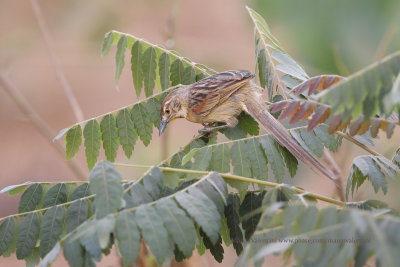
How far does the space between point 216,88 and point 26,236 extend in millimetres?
2458

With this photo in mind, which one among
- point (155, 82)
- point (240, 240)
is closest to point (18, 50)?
point (155, 82)

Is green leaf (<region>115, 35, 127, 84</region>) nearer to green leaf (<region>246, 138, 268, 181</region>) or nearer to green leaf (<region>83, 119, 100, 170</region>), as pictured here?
green leaf (<region>83, 119, 100, 170</region>)

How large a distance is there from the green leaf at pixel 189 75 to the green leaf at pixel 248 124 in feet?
1.98

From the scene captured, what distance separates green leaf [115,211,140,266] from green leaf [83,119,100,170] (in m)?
1.29

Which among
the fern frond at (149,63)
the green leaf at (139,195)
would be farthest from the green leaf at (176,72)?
the green leaf at (139,195)

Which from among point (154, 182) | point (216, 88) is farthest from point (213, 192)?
point (216, 88)

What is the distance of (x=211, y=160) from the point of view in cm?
356

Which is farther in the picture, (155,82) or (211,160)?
(155,82)

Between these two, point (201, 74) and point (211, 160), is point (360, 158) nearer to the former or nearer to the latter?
point (211, 160)

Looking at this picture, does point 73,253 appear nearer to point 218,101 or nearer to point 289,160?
point 289,160

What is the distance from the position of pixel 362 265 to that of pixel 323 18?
206 centimetres

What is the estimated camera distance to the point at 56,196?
11.4ft

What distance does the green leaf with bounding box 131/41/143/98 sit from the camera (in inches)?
166

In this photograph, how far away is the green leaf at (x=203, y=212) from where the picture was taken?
2754 mm
